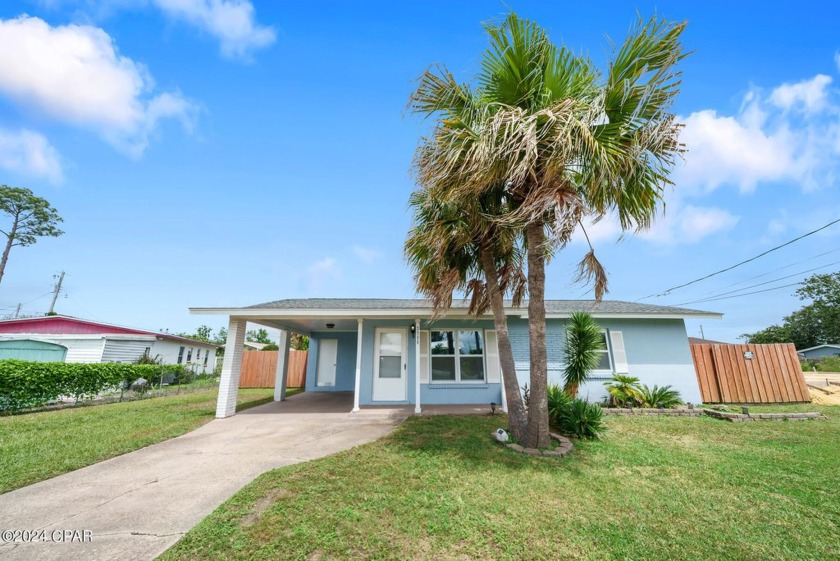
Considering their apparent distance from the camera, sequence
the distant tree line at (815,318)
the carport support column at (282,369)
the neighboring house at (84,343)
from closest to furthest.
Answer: the carport support column at (282,369) < the neighboring house at (84,343) < the distant tree line at (815,318)

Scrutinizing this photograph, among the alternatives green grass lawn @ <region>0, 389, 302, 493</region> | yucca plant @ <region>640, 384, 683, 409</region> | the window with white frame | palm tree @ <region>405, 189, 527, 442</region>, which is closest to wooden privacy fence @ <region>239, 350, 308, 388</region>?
green grass lawn @ <region>0, 389, 302, 493</region>

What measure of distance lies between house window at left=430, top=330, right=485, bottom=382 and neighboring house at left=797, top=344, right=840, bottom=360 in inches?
1763

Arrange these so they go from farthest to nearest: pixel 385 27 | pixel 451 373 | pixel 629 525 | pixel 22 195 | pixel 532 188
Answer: pixel 22 195, pixel 451 373, pixel 385 27, pixel 532 188, pixel 629 525

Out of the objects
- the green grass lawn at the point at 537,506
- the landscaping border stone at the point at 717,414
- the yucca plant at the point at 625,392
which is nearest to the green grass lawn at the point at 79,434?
the green grass lawn at the point at 537,506

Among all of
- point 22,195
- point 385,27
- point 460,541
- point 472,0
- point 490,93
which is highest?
point 22,195

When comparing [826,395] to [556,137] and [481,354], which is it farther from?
[556,137]

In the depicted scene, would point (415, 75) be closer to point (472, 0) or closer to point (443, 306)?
point (472, 0)

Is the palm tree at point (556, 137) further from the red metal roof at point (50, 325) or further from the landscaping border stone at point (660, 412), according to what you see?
the red metal roof at point (50, 325)

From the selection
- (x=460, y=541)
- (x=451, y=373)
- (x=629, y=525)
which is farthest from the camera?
(x=451, y=373)

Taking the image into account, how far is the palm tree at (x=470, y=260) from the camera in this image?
19.7 feet

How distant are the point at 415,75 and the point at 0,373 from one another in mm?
13720

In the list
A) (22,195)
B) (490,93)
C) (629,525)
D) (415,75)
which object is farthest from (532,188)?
(22,195)

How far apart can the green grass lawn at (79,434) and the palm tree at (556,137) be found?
292 inches

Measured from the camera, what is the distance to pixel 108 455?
557cm
